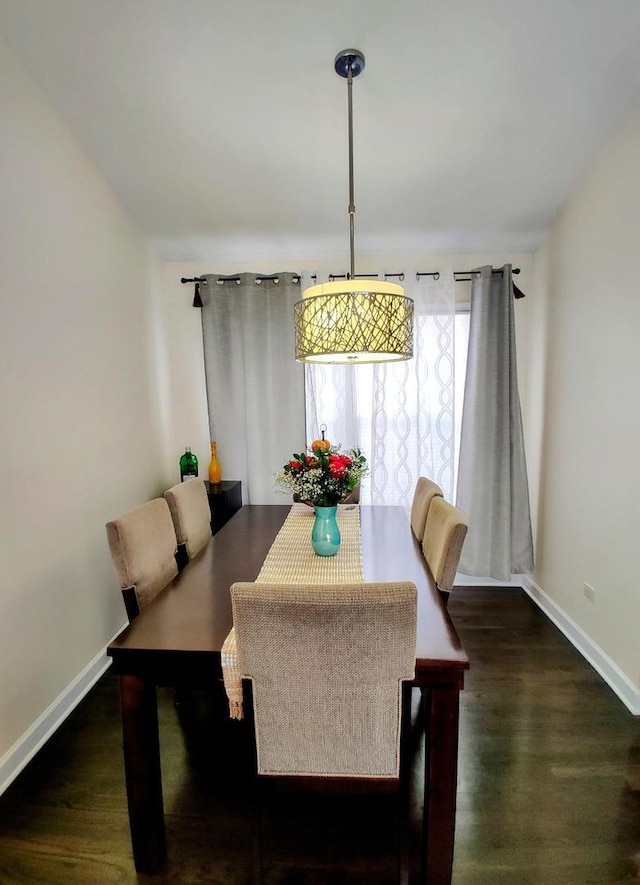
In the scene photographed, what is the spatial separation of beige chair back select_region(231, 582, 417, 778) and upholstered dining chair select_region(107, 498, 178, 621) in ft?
2.04

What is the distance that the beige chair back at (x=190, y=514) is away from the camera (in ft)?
6.62

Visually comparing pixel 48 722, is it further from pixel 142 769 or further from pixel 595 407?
pixel 595 407

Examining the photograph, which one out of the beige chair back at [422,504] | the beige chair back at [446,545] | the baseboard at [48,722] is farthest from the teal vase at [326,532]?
the baseboard at [48,722]

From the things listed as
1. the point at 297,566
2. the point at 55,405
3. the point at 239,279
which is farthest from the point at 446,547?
the point at 239,279

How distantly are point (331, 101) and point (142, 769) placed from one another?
8.80 feet

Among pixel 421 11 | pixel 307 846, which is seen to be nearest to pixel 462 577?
pixel 307 846

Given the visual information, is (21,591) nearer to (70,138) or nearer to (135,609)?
(135,609)

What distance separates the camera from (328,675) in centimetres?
103

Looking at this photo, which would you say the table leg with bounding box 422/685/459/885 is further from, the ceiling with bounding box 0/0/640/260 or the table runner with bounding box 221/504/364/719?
the ceiling with bounding box 0/0/640/260

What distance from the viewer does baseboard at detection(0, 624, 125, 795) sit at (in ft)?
5.34

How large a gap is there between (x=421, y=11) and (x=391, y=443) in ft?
7.43

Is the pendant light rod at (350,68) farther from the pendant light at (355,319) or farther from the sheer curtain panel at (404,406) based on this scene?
the sheer curtain panel at (404,406)

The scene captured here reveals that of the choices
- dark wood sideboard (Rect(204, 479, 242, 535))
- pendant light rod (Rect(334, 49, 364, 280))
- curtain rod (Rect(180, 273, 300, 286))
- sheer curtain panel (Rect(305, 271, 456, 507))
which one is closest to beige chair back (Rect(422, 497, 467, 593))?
pendant light rod (Rect(334, 49, 364, 280))

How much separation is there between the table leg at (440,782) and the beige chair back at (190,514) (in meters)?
1.27
